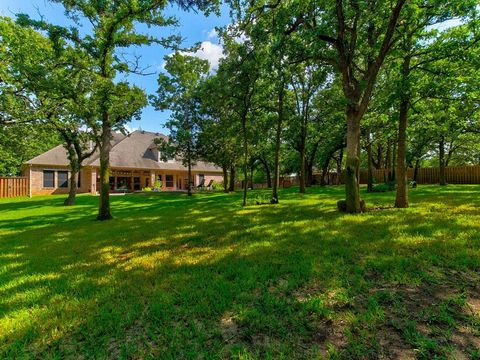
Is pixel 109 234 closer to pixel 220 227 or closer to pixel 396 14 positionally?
pixel 220 227

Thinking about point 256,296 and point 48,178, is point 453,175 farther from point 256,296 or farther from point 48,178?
point 48,178

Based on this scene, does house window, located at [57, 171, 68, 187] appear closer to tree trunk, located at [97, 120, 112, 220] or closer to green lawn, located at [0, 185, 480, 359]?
tree trunk, located at [97, 120, 112, 220]

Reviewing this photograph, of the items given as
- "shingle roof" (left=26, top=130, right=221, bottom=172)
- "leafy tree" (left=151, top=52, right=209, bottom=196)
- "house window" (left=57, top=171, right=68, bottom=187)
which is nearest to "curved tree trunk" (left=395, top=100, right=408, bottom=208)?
"leafy tree" (left=151, top=52, right=209, bottom=196)

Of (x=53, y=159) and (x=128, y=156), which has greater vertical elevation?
(x=128, y=156)

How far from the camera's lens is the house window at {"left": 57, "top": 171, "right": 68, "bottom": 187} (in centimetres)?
2558

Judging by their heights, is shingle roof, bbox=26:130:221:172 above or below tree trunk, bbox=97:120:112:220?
above

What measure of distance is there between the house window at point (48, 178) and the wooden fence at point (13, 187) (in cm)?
145

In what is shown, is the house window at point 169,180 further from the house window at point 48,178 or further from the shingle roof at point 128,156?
the house window at point 48,178

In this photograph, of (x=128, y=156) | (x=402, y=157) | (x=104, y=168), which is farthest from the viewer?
(x=128, y=156)

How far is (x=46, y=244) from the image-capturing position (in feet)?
21.2

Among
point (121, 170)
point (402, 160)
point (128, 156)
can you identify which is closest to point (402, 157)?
point (402, 160)

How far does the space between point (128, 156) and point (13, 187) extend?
10.2 m

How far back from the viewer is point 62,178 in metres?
25.8

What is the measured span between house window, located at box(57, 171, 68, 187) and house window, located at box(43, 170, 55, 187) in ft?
1.57
